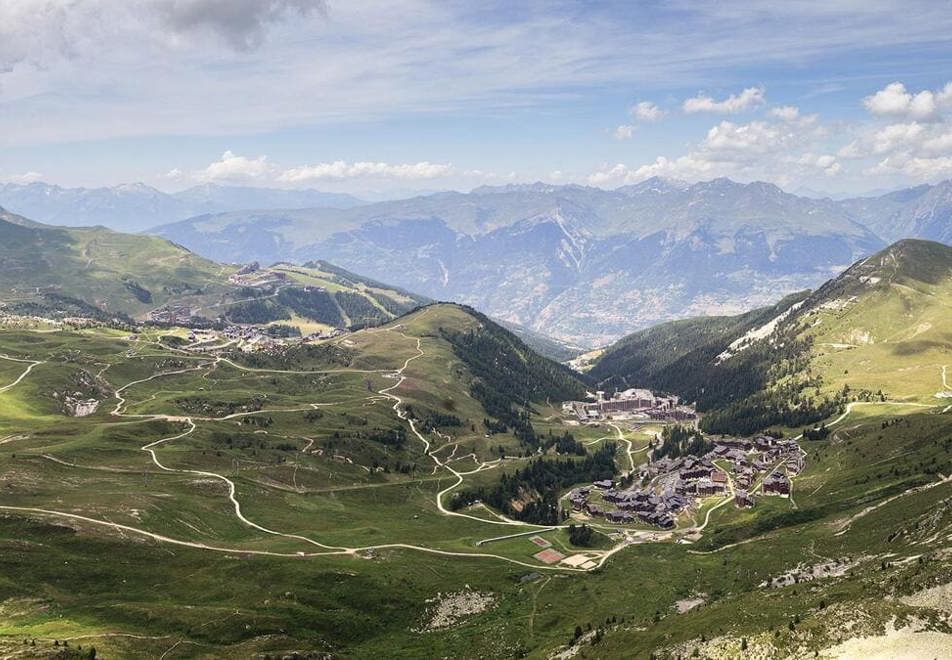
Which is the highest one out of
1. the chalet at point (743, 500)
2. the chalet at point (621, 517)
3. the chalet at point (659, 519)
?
the chalet at point (743, 500)

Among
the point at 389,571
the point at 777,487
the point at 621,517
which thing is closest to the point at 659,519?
the point at 621,517

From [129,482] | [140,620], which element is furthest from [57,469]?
[140,620]

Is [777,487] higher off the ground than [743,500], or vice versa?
[743,500]

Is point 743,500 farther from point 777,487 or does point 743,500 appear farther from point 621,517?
point 621,517

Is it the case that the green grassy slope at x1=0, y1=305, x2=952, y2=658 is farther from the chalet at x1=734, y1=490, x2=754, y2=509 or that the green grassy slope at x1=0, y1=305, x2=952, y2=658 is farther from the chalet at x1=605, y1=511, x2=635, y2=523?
the chalet at x1=605, y1=511, x2=635, y2=523

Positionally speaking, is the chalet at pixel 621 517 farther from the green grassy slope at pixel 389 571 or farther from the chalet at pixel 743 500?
the chalet at pixel 743 500

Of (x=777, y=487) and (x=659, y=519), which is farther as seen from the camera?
(x=777, y=487)

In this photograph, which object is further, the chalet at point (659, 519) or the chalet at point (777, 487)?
the chalet at point (777, 487)

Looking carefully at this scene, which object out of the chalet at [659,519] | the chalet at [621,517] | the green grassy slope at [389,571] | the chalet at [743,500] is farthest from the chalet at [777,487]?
the chalet at [621,517]

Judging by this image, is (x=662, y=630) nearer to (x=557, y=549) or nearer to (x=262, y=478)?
(x=557, y=549)

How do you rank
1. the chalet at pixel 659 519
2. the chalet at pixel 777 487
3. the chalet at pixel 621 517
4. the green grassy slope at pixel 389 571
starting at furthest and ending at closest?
the chalet at pixel 777 487
the chalet at pixel 621 517
the chalet at pixel 659 519
the green grassy slope at pixel 389 571

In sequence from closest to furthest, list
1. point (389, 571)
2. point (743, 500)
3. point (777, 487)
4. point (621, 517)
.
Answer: point (389, 571) → point (743, 500) → point (621, 517) → point (777, 487)
